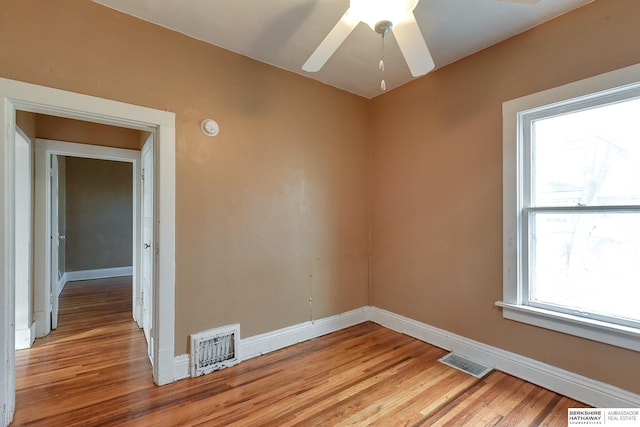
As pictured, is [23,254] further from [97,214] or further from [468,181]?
[468,181]

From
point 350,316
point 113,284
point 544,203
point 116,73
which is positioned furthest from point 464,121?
point 113,284

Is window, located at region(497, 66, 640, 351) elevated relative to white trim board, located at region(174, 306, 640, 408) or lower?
elevated

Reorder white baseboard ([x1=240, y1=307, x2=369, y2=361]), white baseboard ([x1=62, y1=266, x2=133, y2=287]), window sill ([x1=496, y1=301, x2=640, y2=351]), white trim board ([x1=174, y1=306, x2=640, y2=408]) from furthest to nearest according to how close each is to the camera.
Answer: white baseboard ([x1=62, y1=266, x2=133, y2=287]) < white baseboard ([x1=240, y1=307, x2=369, y2=361]) < white trim board ([x1=174, y1=306, x2=640, y2=408]) < window sill ([x1=496, y1=301, x2=640, y2=351])

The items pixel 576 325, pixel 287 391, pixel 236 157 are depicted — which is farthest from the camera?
pixel 236 157

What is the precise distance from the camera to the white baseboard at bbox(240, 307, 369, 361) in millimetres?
2558

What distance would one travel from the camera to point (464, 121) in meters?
2.54

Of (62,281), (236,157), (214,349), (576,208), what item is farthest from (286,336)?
(62,281)

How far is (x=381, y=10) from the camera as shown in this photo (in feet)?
4.42

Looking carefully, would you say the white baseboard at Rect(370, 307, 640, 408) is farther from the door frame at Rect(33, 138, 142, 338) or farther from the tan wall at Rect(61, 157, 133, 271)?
the tan wall at Rect(61, 157, 133, 271)

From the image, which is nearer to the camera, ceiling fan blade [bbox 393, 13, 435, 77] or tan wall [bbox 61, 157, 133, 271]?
ceiling fan blade [bbox 393, 13, 435, 77]

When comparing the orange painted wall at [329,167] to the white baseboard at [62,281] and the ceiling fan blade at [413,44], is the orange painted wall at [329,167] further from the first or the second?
the white baseboard at [62,281]

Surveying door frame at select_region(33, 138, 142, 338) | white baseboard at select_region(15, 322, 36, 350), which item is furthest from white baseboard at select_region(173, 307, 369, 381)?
door frame at select_region(33, 138, 142, 338)

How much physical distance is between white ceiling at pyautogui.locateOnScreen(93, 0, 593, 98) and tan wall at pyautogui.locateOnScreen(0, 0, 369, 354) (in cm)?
15

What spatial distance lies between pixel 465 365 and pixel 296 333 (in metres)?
1.49
